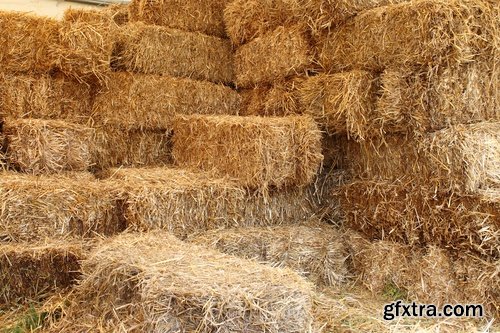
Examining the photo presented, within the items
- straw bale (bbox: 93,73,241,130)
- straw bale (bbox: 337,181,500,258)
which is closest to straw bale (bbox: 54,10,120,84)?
straw bale (bbox: 93,73,241,130)

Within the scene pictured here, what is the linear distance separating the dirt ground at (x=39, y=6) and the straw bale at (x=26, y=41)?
1.67m

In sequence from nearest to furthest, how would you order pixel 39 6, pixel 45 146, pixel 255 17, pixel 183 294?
1. pixel 183 294
2. pixel 45 146
3. pixel 255 17
4. pixel 39 6

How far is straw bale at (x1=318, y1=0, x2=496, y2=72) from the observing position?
117 inches

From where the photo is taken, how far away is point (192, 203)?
3.31 metres

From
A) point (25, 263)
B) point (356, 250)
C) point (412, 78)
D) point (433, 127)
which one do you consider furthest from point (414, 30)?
point (25, 263)

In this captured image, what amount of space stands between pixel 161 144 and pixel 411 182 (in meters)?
2.03

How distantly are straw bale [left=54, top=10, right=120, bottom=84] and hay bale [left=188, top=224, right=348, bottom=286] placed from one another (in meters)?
1.54

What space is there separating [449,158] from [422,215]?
40cm

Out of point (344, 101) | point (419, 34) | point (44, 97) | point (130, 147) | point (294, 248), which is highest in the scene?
point (419, 34)

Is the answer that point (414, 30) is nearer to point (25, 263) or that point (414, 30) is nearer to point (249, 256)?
point (249, 256)

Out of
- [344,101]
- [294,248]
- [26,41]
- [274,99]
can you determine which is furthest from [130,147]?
[344,101]

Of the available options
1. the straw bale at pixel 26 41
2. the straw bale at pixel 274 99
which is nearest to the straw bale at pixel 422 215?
the straw bale at pixel 274 99

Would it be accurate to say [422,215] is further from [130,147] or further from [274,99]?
[130,147]

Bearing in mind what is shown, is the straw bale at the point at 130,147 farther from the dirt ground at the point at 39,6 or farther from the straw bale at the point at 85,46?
the dirt ground at the point at 39,6
